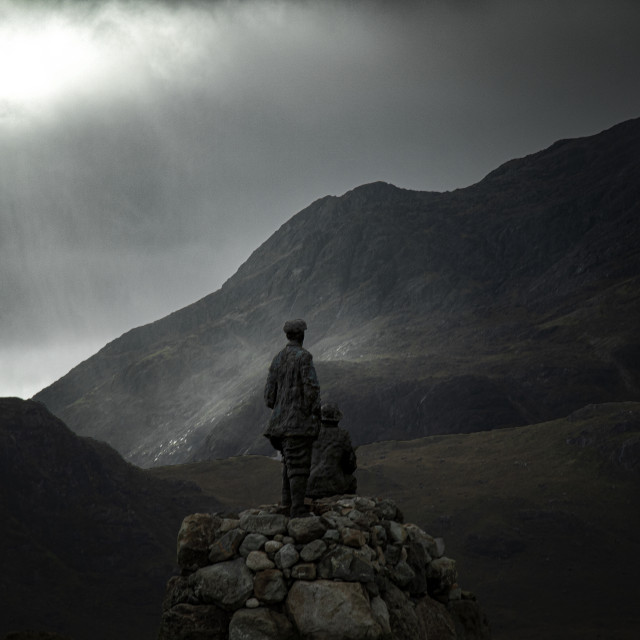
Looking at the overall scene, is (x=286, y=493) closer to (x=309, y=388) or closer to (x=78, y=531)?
(x=309, y=388)

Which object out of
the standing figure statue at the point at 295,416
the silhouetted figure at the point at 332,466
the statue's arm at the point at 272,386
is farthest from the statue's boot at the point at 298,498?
the silhouetted figure at the point at 332,466

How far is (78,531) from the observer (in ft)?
186

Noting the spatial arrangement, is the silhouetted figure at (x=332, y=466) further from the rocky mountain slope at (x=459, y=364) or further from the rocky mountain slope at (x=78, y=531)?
the rocky mountain slope at (x=459, y=364)

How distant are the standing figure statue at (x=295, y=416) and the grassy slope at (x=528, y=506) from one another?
1212 inches

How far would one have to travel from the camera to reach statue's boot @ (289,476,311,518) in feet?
35.5

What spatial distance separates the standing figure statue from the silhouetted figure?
8.60 ft

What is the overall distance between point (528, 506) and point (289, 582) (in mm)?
52671

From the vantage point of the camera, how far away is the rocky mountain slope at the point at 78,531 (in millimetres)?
43531

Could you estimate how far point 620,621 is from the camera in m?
36.5

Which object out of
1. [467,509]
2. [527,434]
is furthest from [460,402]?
[467,509]

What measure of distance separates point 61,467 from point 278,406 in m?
62.1

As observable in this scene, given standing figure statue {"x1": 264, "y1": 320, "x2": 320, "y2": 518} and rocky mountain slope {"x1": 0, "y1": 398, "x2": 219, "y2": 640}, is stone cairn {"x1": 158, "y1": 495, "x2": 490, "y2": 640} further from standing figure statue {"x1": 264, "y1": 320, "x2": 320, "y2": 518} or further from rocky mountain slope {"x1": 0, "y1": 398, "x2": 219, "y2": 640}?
rocky mountain slope {"x1": 0, "y1": 398, "x2": 219, "y2": 640}

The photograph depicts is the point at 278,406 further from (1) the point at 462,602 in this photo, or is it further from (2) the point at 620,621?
(2) the point at 620,621

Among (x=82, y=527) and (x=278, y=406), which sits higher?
(x=278, y=406)
